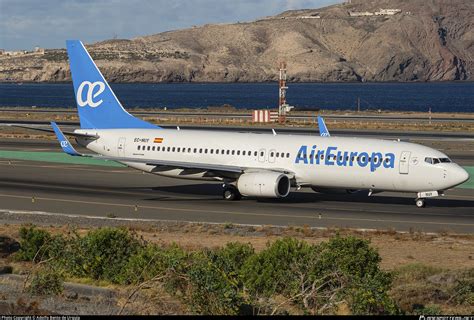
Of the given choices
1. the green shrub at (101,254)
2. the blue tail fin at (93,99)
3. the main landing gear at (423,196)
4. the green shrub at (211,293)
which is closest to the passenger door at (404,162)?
the main landing gear at (423,196)

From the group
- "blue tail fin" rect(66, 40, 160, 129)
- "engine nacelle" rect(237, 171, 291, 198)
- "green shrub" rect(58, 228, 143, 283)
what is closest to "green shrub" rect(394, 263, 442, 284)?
"green shrub" rect(58, 228, 143, 283)

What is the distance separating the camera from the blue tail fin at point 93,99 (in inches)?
2270

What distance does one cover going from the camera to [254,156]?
52.3 m

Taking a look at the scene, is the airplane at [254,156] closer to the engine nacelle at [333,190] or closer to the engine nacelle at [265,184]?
the engine nacelle at [265,184]

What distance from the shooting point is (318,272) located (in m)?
26.1

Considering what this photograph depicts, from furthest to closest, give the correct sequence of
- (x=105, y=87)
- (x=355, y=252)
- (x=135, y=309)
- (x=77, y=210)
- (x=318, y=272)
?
(x=105, y=87)
(x=77, y=210)
(x=355, y=252)
(x=318, y=272)
(x=135, y=309)

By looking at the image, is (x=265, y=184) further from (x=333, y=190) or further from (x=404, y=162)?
(x=404, y=162)

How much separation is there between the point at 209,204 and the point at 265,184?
3368mm

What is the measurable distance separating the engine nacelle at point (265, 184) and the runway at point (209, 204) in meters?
0.70

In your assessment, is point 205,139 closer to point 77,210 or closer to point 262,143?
point 262,143

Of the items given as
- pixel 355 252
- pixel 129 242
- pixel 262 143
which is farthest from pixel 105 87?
pixel 355 252

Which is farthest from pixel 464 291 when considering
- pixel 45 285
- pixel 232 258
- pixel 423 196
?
pixel 423 196

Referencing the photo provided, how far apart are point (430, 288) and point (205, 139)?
28.0 m

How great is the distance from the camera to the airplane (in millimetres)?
48469
